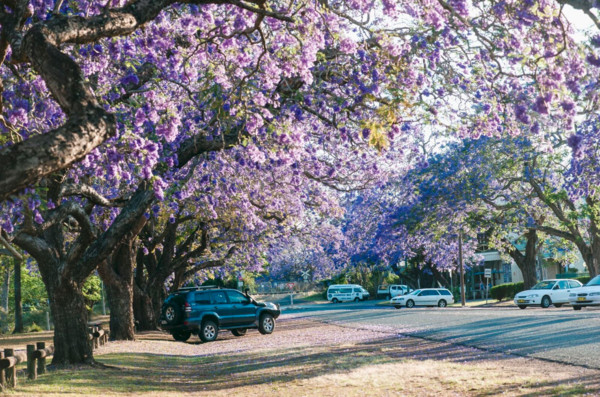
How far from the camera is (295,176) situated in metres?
20.7

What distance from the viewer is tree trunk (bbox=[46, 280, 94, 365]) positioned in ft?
46.8

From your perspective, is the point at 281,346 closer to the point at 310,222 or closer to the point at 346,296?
the point at 310,222

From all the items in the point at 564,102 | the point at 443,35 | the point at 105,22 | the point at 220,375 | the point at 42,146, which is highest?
the point at 443,35

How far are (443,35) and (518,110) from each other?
2952 mm

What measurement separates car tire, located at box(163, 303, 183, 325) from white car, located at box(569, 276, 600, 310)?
1710 centimetres

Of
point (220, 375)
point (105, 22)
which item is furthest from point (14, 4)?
point (220, 375)

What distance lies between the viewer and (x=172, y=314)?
24.1m

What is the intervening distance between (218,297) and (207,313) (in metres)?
0.86

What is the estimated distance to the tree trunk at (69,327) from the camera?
562 inches

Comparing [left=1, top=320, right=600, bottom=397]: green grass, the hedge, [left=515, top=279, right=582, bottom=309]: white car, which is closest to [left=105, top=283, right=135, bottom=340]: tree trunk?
[left=1, top=320, right=600, bottom=397]: green grass

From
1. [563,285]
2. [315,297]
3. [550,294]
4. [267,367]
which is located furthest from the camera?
[315,297]

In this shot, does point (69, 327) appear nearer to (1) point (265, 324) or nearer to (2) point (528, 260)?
(1) point (265, 324)

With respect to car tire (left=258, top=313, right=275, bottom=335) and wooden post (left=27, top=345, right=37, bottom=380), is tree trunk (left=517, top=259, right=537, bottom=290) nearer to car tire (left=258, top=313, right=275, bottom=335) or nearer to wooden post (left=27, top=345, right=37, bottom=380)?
car tire (left=258, top=313, right=275, bottom=335)

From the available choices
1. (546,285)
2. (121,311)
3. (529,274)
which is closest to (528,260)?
(529,274)
